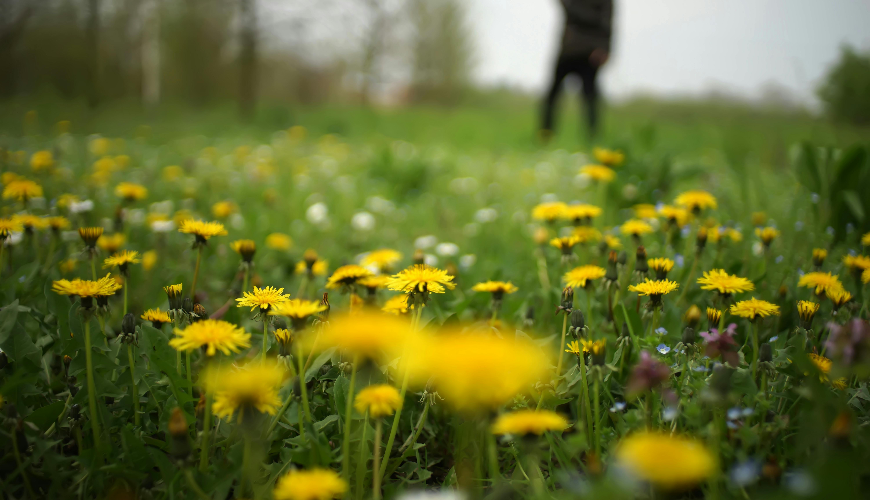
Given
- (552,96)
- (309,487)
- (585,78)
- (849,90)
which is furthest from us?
(552,96)

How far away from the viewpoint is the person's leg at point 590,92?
454 centimetres

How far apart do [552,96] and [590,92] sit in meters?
0.37

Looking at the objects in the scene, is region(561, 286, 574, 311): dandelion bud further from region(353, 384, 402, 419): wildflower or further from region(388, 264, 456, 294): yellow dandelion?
region(353, 384, 402, 419): wildflower

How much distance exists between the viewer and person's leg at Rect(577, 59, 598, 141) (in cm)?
454

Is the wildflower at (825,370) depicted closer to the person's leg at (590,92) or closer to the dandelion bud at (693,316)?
the dandelion bud at (693,316)

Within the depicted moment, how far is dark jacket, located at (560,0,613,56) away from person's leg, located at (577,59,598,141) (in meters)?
0.16

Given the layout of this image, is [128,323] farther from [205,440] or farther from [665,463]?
[665,463]

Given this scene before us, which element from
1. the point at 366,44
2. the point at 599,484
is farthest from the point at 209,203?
the point at 366,44

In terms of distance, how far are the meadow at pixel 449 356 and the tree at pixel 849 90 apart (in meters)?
0.99

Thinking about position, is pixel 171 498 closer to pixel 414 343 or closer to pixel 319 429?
pixel 319 429

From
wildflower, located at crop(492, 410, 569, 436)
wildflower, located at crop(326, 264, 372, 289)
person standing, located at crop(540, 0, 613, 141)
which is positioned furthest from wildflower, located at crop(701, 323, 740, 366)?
person standing, located at crop(540, 0, 613, 141)

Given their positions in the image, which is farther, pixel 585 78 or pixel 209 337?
pixel 585 78

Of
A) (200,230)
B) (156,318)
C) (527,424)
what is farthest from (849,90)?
(156,318)

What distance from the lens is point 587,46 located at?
14.5ft
